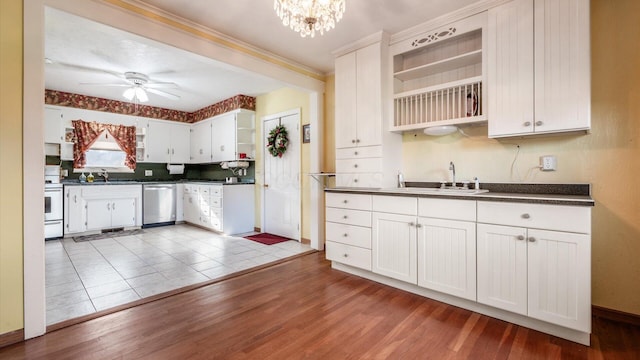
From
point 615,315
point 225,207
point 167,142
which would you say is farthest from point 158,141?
point 615,315

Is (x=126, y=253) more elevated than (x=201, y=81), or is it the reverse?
(x=201, y=81)

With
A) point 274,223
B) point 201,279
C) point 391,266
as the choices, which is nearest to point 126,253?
point 201,279

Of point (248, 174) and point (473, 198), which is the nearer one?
point (473, 198)

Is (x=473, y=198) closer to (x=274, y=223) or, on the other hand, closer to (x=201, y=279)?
(x=201, y=279)

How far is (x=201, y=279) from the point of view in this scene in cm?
294

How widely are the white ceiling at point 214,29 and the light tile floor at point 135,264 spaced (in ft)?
7.53

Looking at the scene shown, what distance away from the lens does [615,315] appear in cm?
210

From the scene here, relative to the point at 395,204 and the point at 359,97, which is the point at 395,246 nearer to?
the point at 395,204

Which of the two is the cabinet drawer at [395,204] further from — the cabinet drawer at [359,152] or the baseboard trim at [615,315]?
the baseboard trim at [615,315]

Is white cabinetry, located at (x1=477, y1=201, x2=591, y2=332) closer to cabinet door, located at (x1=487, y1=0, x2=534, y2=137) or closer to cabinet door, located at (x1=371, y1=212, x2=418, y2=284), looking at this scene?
cabinet door, located at (x1=371, y1=212, x2=418, y2=284)

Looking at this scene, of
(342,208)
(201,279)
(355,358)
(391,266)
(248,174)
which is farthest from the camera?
(248,174)

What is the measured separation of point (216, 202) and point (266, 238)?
1209 millimetres

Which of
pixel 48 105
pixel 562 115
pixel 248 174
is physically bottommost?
pixel 248 174

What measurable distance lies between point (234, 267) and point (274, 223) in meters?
1.75
